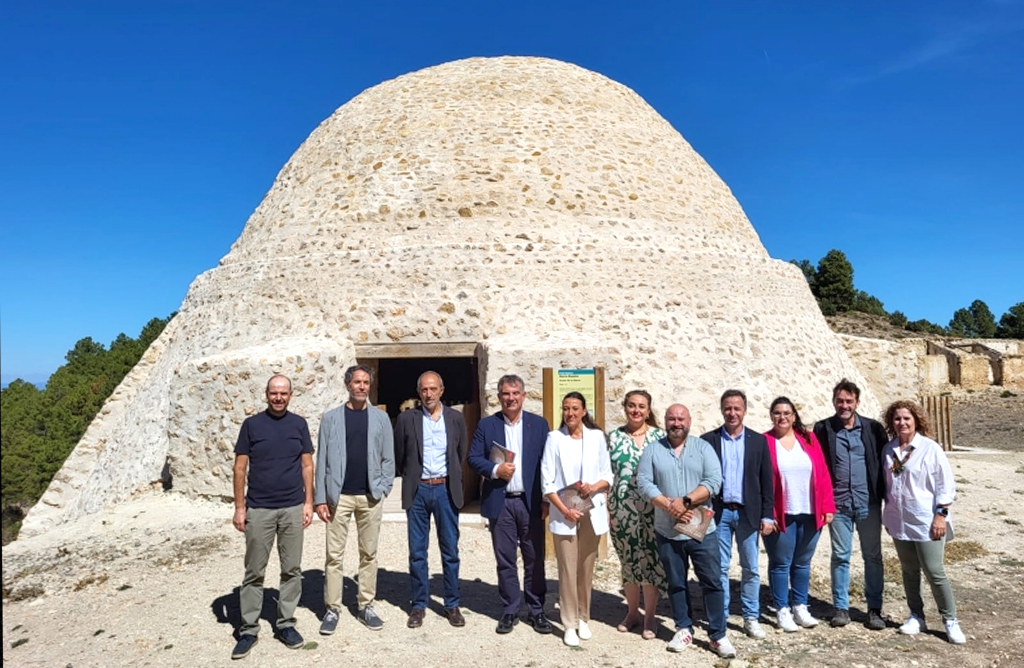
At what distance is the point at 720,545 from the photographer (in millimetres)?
5348

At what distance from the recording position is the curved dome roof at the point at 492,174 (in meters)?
10.8

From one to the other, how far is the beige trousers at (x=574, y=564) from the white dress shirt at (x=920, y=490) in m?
2.38

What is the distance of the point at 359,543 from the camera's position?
5.65 metres

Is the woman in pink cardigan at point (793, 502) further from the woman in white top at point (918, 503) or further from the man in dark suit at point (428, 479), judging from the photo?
the man in dark suit at point (428, 479)

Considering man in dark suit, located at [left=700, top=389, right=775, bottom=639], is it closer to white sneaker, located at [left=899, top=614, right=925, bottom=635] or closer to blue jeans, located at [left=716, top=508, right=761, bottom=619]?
blue jeans, located at [left=716, top=508, right=761, bottom=619]

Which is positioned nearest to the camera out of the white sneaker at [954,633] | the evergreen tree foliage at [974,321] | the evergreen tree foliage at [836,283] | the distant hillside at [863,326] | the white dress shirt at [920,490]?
the white dress shirt at [920,490]

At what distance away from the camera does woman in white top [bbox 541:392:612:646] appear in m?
5.22

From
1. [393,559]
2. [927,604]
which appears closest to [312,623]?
[393,559]

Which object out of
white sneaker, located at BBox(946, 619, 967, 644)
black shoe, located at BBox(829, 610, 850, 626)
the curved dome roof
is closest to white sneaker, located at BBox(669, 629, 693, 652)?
black shoe, located at BBox(829, 610, 850, 626)

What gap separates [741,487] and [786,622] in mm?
1270

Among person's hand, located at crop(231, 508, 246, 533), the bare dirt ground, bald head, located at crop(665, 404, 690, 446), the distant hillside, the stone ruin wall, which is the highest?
the distant hillside

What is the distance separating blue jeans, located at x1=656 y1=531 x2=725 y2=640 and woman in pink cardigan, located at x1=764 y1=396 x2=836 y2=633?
64cm

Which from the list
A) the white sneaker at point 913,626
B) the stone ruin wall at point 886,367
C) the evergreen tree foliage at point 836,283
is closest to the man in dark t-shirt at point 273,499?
the white sneaker at point 913,626

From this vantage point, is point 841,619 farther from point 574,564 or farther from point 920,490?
point 574,564
